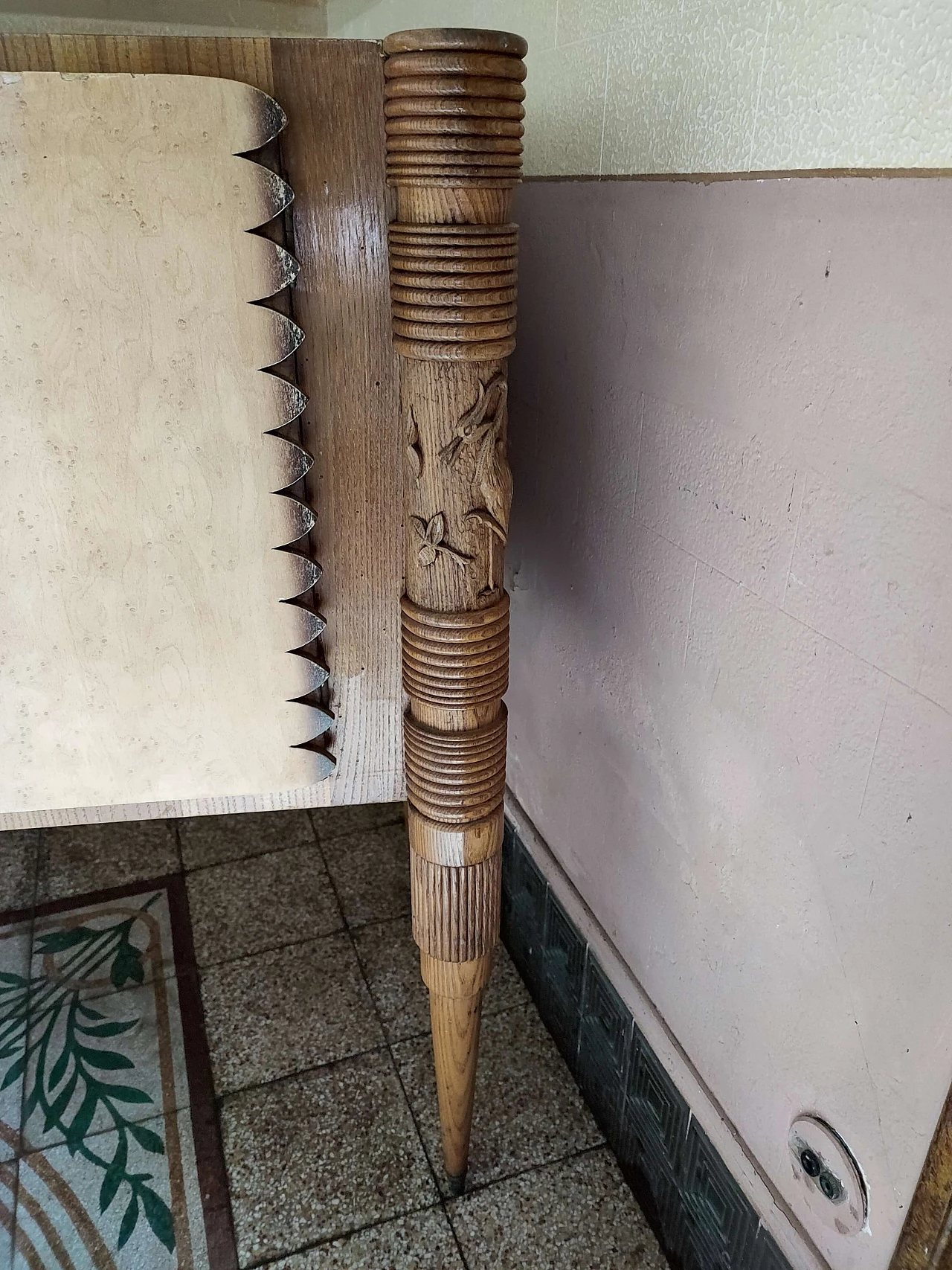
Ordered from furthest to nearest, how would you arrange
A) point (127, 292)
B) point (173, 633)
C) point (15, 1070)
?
point (15, 1070) → point (173, 633) → point (127, 292)

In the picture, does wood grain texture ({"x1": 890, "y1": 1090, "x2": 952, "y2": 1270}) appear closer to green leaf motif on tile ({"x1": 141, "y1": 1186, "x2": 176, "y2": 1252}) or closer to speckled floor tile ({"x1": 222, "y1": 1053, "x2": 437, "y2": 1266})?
speckled floor tile ({"x1": 222, "y1": 1053, "x2": 437, "y2": 1266})

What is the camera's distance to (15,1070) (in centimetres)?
120

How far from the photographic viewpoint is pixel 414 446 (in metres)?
0.69

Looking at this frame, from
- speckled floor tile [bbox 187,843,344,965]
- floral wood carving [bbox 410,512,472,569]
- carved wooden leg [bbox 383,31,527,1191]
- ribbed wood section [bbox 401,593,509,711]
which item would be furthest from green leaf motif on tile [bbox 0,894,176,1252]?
floral wood carving [bbox 410,512,472,569]

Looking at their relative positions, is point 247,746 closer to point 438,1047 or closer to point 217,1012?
point 438,1047

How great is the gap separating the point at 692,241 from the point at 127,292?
44 cm

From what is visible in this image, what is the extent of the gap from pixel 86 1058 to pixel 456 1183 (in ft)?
1.76

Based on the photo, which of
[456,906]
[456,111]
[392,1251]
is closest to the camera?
[456,111]

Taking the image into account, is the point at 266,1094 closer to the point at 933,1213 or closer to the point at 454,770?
the point at 454,770

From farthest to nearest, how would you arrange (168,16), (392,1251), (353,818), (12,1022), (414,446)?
(353,818) < (168,16) < (12,1022) < (392,1251) < (414,446)

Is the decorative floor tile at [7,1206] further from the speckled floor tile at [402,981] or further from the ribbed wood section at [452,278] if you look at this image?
the ribbed wood section at [452,278]

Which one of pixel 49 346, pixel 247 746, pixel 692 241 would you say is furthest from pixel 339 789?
pixel 692 241

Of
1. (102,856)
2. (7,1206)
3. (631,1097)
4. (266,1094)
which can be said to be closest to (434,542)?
(631,1097)

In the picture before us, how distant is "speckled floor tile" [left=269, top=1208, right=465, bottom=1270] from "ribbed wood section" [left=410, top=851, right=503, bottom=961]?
37 cm
